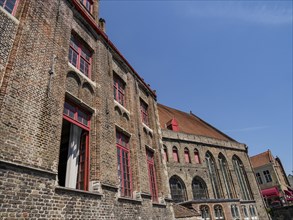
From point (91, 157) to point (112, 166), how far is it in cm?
92

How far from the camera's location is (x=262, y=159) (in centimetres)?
3588

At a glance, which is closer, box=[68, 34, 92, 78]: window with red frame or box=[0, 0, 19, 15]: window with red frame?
box=[0, 0, 19, 15]: window with red frame

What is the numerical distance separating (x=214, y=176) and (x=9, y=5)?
21.5 meters

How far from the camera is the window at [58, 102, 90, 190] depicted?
21.2 feet

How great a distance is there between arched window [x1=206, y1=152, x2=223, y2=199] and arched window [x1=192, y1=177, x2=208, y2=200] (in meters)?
1.50

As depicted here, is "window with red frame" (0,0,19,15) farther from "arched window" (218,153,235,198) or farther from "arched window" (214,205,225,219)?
"arched window" (218,153,235,198)

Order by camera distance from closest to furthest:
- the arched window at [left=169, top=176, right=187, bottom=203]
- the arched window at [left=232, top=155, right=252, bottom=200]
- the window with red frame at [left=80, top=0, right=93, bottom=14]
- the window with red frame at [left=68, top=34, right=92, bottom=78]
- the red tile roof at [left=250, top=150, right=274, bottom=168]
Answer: the window with red frame at [left=68, top=34, right=92, bottom=78] < the window with red frame at [left=80, top=0, right=93, bottom=14] < the arched window at [left=169, top=176, right=187, bottom=203] < the arched window at [left=232, top=155, right=252, bottom=200] < the red tile roof at [left=250, top=150, right=274, bottom=168]

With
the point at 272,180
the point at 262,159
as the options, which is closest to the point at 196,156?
the point at 272,180

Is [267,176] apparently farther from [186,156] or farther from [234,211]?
[186,156]

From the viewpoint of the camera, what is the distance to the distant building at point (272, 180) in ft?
100

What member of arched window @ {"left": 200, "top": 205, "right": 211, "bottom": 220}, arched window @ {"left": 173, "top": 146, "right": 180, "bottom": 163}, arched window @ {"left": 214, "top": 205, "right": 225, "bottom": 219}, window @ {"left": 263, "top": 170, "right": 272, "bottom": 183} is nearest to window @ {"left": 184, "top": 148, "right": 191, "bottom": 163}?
arched window @ {"left": 173, "top": 146, "right": 180, "bottom": 163}

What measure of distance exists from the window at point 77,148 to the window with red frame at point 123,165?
67.5 inches

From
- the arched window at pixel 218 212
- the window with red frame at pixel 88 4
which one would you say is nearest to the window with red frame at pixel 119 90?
the window with red frame at pixel 88 4

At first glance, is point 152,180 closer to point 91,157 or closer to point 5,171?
point 91,157
